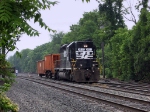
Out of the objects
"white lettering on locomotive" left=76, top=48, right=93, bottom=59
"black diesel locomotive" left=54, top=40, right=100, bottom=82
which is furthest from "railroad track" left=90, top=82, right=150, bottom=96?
"white lettering on locomotive" left=76, top=48, right=93, bottom=59

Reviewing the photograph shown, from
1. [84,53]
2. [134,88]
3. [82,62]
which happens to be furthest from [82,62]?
[134,88]

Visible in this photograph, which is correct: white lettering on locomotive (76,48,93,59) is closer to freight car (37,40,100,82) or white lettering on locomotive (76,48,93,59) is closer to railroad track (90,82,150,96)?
freight car (37,40,100,82)

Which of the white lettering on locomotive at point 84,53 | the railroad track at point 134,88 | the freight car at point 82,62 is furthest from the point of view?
the white lettering on locomotive at point 84,53

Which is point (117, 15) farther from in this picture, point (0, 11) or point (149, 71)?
point (0, 11)

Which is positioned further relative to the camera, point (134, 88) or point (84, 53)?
point (84, 53)

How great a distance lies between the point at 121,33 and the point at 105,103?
30.0 m

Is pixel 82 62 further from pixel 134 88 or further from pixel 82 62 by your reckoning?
pixel 134 88

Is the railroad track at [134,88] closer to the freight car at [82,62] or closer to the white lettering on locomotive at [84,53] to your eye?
the freight car at [82,62]

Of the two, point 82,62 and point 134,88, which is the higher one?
point 82,62

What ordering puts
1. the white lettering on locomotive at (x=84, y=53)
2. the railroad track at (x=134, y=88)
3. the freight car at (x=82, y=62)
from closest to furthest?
the railroad track at (x=134, y=88) → the freight car at (x=82, y=62) → the white lettering on locomotive at (x=84, y=53)

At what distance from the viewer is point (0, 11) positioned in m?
2.98

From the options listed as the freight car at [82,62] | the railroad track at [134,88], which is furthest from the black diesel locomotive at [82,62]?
the railroad track at [134,88]

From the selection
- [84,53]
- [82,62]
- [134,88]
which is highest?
[84,53]

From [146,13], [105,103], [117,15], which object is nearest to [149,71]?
[146,13]
